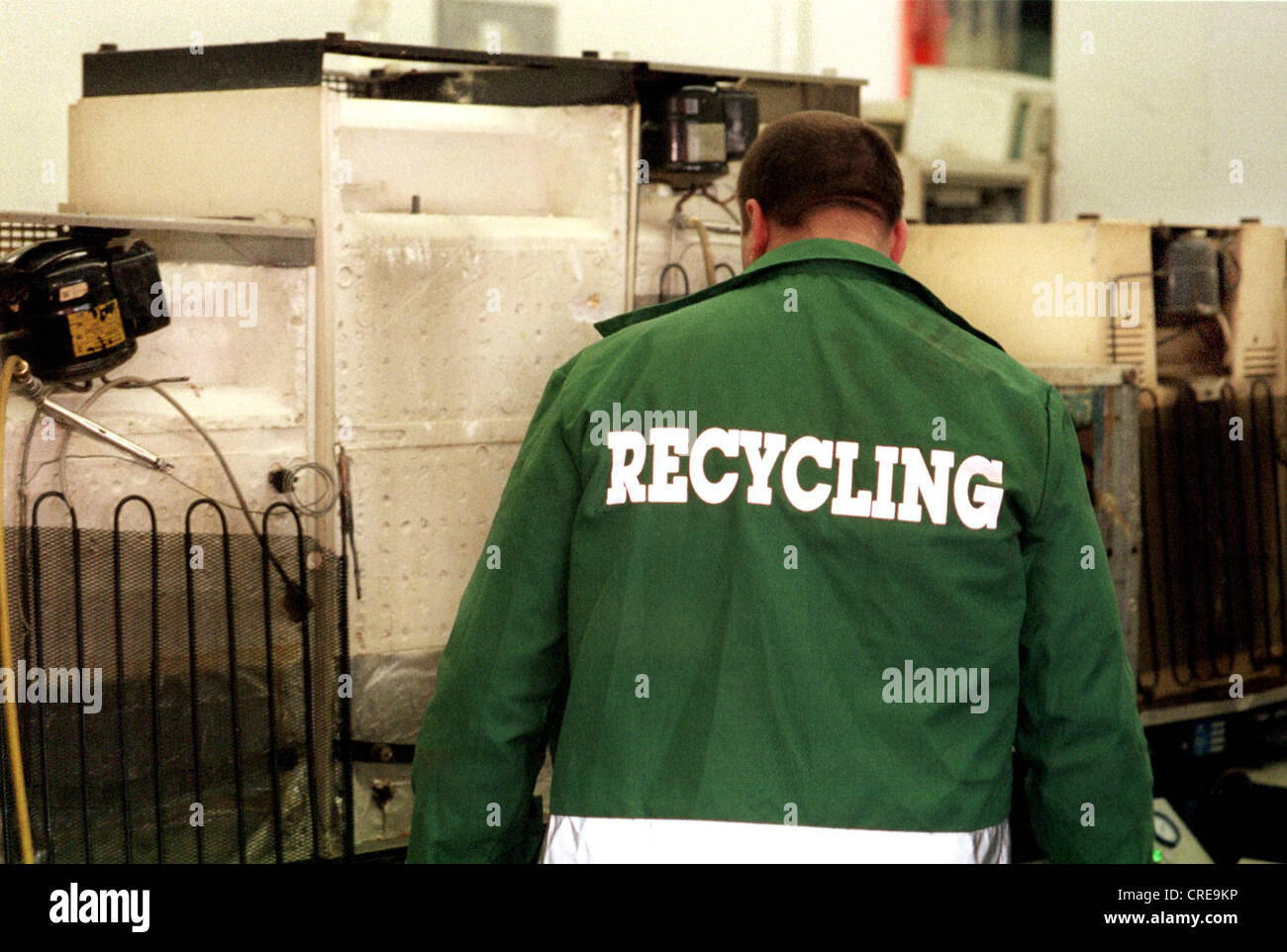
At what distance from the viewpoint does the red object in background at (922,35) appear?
22.8ft

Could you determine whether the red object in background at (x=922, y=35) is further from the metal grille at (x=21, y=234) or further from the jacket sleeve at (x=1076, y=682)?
the jacket sleeve at (x=1076, y=682)

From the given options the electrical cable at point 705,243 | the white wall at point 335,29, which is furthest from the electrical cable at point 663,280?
the white wall at point 335,29

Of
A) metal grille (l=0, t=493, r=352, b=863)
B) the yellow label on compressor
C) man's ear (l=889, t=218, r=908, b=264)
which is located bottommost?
metal grille (l=0, t=493, r=352, b=863)

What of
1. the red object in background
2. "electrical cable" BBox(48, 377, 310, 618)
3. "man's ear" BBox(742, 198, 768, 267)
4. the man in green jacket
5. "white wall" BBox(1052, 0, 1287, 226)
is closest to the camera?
the man in green jacket

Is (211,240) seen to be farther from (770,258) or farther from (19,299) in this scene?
(770,258)

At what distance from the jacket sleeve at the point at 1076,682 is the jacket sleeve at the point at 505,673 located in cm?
67

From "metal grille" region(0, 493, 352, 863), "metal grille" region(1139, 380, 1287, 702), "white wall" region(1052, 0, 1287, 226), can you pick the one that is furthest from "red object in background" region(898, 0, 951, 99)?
"metal grille" region(0, 493, 352, 863)

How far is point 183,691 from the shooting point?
2.73 m

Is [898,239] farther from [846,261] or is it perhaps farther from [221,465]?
[221,465]

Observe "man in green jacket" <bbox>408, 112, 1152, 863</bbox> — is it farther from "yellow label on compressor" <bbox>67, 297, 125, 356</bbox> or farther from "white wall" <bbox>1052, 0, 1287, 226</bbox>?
"white wall" <bbox>1052, 0, 1287, 226</bbox>

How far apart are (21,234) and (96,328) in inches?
16.3

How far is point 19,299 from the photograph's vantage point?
2.46 meters

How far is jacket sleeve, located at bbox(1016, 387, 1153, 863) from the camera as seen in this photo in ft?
5.76

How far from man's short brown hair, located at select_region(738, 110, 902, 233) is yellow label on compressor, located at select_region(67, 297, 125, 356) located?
1.37 metres
